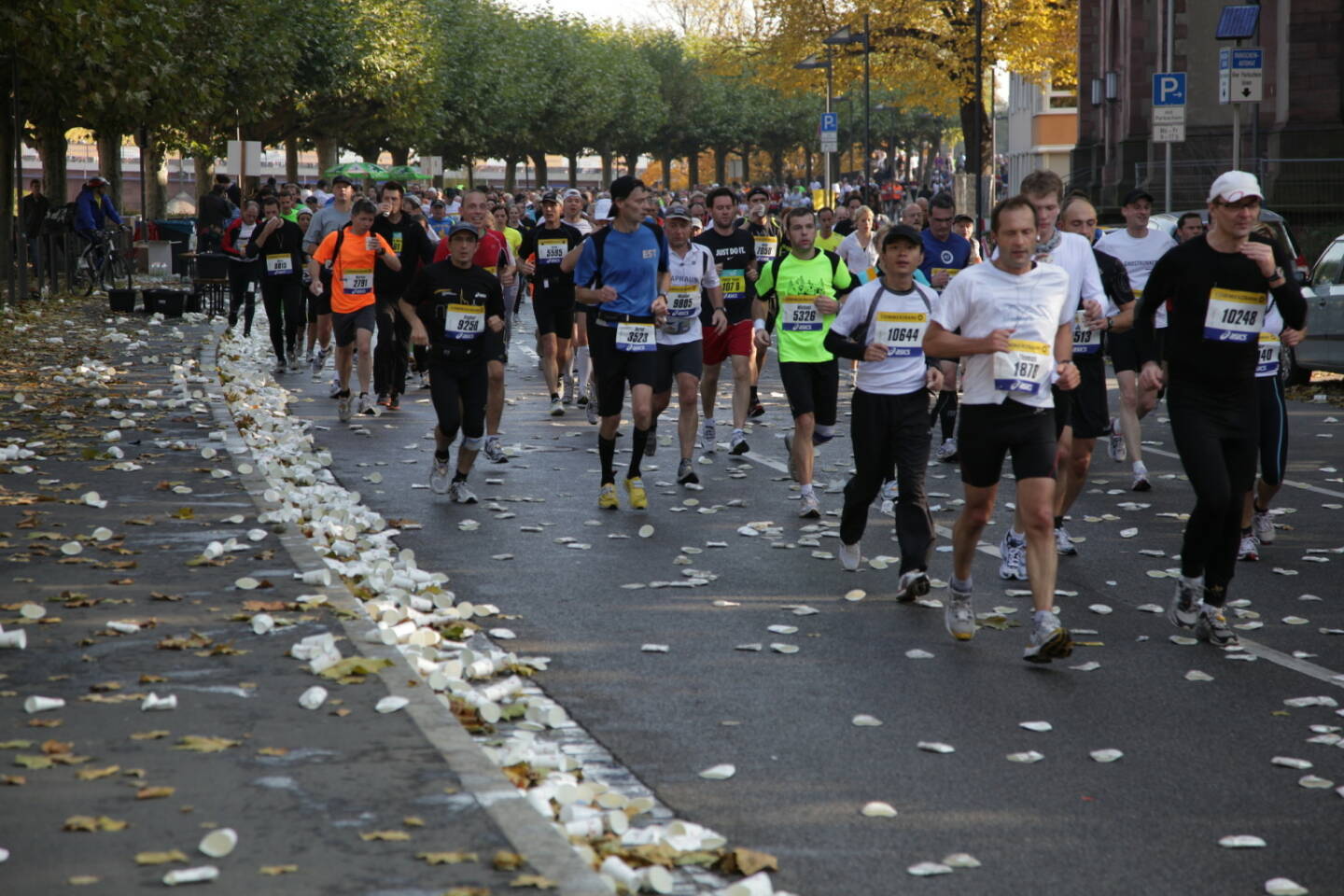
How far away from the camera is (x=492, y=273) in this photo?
14109mm

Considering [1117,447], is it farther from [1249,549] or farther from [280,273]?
[280,273]

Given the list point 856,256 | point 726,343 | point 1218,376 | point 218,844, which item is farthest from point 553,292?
point 218,844

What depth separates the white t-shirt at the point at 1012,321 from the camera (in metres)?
7.60

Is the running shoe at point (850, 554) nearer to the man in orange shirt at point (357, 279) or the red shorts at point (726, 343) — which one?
the red shorts at point (726, 343)

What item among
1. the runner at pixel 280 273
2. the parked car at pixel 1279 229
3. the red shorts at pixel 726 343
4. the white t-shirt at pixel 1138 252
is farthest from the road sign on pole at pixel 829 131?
the white t-shirt at pixel 1138 252

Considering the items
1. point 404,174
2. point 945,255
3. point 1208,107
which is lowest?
point 945,255

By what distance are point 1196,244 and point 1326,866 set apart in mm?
3601

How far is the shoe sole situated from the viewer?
7344 millimetres

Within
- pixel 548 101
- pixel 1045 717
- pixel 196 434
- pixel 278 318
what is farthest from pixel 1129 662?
pixel 548 101

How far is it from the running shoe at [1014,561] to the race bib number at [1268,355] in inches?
57.6

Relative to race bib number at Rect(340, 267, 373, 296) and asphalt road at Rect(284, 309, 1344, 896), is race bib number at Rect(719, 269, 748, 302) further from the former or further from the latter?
race bib number at Rect(340, 267, 373, 296)

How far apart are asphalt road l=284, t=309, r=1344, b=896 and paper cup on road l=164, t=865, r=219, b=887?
4.72 feet

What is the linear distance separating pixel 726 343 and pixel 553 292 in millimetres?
2856

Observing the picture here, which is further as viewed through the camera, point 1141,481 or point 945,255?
point 945,255
